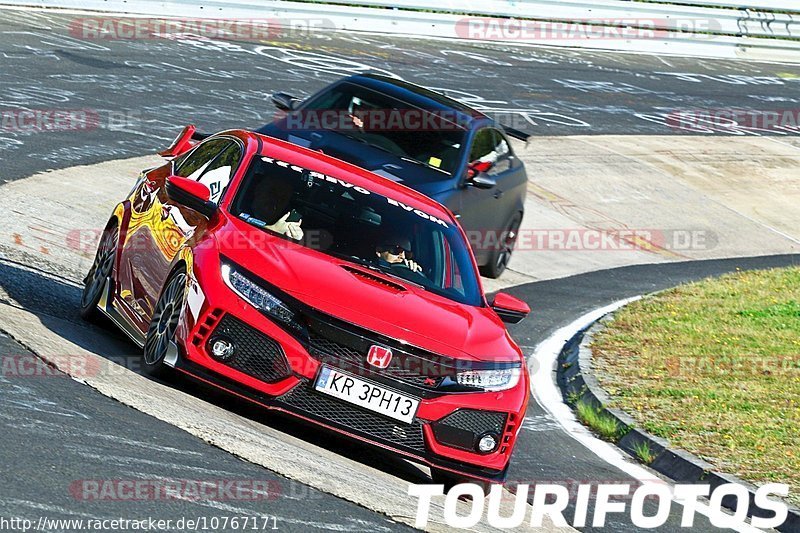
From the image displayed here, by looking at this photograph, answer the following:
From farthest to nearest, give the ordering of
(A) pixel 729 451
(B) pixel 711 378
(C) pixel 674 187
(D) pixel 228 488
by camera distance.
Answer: (C) pixel 674 187
(B) pixel 711 378
(A) pixel 729 451
(D) pixel 228 488

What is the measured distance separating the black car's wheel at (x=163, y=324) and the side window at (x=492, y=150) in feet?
19.6

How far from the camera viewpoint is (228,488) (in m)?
5.92

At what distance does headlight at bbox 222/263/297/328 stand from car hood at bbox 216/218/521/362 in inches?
3.2

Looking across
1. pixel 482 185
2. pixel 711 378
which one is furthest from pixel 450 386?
pixel 482 185

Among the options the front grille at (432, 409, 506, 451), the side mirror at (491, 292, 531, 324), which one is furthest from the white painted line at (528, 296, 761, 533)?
the front grille at (432, 409, 506, 451)

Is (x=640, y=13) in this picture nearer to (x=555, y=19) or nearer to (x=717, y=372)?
(x=555, y=19)

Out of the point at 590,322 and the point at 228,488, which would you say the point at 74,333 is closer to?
the point at 228,488

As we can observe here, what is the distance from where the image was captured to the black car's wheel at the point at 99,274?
9.02 meters

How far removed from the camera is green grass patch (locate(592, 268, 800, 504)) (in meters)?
9.23

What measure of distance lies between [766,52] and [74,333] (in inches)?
1188

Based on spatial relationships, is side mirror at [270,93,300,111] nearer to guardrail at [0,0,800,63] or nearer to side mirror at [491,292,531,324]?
side mirror at [491,292,531,324]

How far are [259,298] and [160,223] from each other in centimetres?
162

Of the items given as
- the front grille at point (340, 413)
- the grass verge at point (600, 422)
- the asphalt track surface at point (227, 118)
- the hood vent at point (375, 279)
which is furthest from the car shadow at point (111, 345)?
the grass verge at point (600, 422)

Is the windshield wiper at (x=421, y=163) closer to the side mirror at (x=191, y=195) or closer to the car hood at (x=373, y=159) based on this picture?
the car hood at (x=373, y=159)
